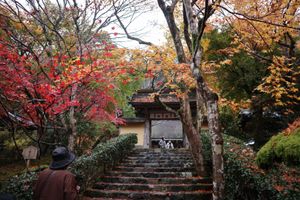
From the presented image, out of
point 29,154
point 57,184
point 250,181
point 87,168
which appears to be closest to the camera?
point 57,184

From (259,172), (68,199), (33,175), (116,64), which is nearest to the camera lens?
(68,199)

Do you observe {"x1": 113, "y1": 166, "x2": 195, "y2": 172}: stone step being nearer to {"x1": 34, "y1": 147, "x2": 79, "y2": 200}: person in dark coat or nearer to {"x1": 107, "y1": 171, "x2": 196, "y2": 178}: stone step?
{"x1": 107, "y1": 171, "x2": 196, "y2": 178}: stone step

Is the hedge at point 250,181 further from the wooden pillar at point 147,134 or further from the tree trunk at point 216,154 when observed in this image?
the wooden pillar at point 147,134

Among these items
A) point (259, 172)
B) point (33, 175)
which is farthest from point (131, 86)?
point (259, 172)

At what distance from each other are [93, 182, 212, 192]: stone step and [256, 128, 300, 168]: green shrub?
11.8 feet

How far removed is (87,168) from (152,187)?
2.39 meters

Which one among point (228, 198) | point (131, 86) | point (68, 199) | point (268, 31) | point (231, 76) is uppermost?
point (131, 86)

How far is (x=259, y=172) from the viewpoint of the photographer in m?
4.47

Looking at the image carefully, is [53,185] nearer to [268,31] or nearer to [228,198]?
[228,198]

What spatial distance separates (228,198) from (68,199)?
416 cm

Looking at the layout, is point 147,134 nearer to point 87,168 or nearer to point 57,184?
point 87,168

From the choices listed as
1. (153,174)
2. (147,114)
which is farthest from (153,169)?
A: (147,114)

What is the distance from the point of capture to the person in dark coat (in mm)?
3191

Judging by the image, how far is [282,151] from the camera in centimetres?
422
